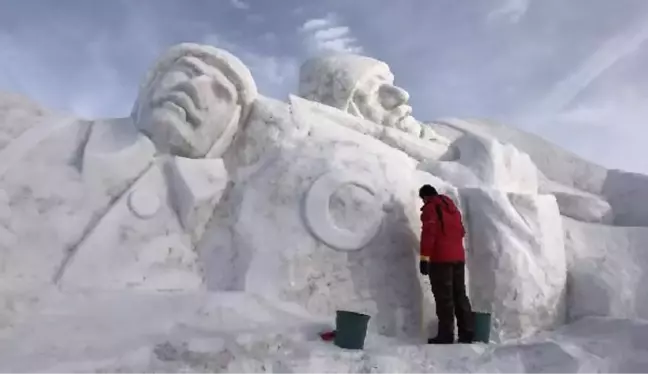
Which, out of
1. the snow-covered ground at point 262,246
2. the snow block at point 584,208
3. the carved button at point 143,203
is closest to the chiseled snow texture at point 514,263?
the snow-covered ground at point 262,246

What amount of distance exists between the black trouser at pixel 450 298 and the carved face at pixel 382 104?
190cm

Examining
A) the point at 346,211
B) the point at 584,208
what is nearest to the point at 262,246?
the point at 346,211

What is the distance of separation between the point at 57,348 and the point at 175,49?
6.47ft

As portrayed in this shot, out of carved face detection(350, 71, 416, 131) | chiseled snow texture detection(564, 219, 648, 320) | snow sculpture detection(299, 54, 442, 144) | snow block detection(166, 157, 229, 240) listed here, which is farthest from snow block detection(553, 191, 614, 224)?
snow block detection(166, 157, 229, 240)

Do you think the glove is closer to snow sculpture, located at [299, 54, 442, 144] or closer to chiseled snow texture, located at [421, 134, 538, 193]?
chiseled snow texture, located at [421, 134, 538, 193]

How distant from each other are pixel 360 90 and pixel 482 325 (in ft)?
7.76

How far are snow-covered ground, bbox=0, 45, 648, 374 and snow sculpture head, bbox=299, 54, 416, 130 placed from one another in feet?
2.23

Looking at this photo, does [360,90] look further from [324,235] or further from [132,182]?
[132,182]

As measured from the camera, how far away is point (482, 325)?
10.6ft

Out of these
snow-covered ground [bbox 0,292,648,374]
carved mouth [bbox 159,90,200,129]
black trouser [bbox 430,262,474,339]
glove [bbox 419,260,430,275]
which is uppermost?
carved mouth [bbox 159,90,200,129]

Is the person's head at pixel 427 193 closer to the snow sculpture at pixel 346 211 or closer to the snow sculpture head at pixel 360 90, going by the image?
the snow sculpture at pixel 346 211

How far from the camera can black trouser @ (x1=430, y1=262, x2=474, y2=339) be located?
320 cm

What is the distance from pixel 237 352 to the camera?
2.64m

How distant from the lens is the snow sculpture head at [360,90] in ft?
16.4
